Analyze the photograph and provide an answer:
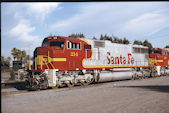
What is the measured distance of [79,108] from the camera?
7.83 m

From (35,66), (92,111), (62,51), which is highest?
(62,51)

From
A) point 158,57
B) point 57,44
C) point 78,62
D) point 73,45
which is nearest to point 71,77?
point 78,62

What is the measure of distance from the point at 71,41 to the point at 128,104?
8.48 m

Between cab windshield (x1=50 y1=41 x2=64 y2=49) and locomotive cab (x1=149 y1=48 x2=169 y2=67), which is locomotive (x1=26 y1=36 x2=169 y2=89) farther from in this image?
locomotive cab (x1=149 y1=48 x2=169 y2=67)

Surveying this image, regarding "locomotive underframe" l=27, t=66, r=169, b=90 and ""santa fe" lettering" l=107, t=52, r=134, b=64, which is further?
""santa fe" lettering" l=107, t=52, r=134, b=64

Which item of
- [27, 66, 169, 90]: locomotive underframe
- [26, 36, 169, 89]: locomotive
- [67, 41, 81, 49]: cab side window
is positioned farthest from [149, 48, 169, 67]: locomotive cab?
[67, 41, 81, 49]: cab side window

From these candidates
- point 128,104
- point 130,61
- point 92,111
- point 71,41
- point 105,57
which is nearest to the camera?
point 92,111

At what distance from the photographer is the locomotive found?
47.5 feet

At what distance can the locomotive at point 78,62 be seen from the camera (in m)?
14.5

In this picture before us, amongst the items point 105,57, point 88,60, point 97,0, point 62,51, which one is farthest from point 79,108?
point 105,57

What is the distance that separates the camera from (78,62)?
16.1 metres

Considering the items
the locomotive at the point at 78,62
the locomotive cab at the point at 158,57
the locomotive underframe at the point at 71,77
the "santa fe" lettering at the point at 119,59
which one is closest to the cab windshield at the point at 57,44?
the locomotive at the point at 78,62

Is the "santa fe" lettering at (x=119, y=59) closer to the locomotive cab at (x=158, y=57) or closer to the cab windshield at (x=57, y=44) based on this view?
the locomotive cab at (x=158, y=57)

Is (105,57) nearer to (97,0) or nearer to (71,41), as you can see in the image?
(71,41)
